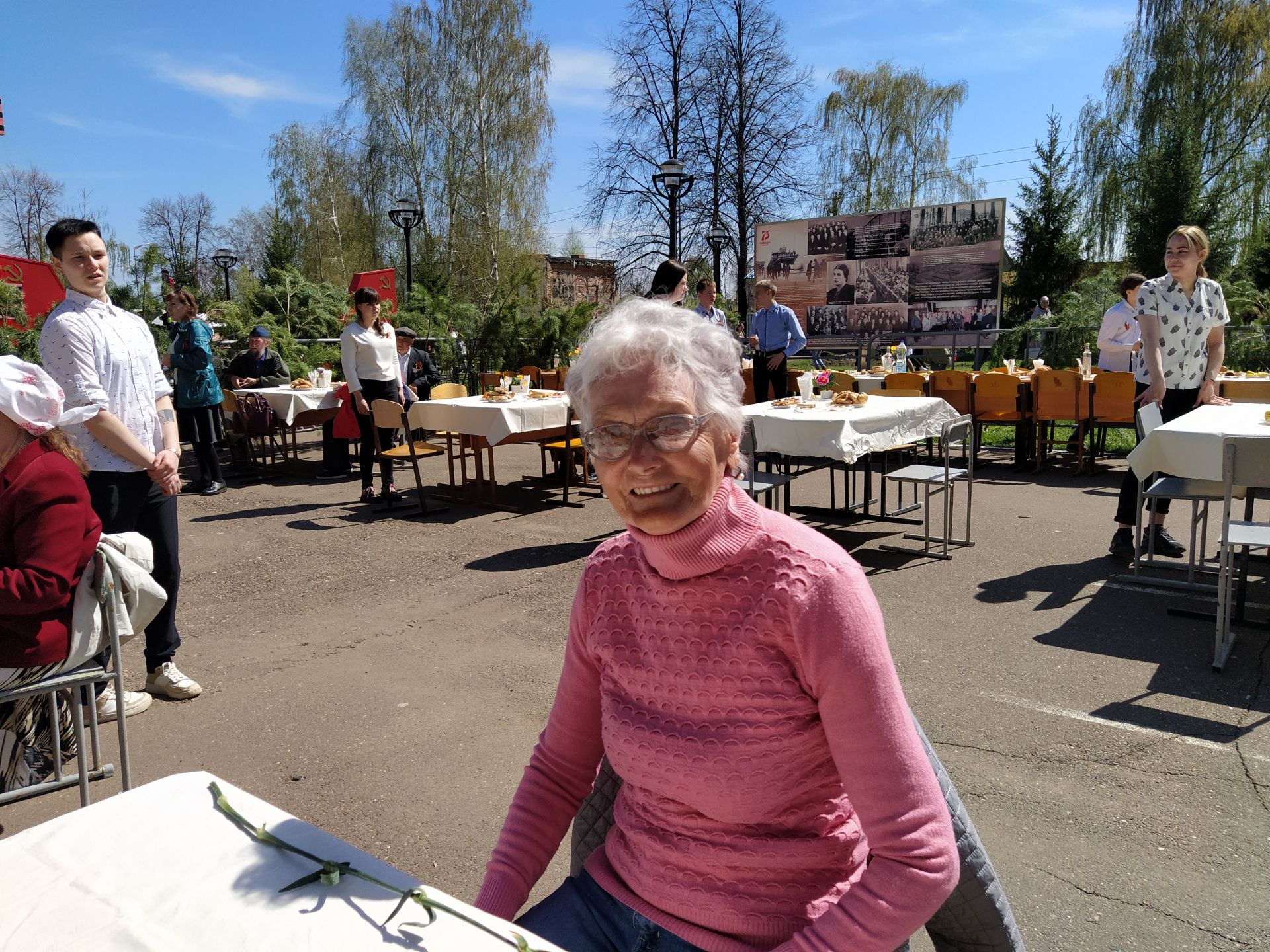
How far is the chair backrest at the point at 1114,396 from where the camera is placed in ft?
31.4

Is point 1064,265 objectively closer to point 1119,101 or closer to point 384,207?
point 1119,101

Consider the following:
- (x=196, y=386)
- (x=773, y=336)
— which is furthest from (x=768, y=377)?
(x=196, y=386)

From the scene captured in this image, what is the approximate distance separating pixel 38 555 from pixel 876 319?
21621 mm

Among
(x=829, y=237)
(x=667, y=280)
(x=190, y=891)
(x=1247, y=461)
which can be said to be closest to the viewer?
(x=190, y=891)

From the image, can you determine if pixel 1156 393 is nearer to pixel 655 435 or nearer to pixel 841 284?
pixel 655 435

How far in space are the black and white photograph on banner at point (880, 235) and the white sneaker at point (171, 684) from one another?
2041cm

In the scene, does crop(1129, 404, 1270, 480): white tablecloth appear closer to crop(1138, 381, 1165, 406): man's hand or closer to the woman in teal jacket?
crop(1138, 381, 1165, 406): man's hand

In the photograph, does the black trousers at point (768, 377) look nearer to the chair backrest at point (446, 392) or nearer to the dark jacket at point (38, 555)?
the chair backrest at point (446, 392)

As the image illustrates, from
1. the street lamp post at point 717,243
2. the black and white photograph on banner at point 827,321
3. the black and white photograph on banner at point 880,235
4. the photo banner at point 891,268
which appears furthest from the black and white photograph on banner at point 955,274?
the street lamp post at point 717,243

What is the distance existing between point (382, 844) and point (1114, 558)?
5323mm

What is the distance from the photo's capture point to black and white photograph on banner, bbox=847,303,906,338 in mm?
22109

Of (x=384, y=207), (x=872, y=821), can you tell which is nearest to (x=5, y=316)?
(x=872, y=821)

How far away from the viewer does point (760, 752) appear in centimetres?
135

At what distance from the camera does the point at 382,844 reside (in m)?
2.94
